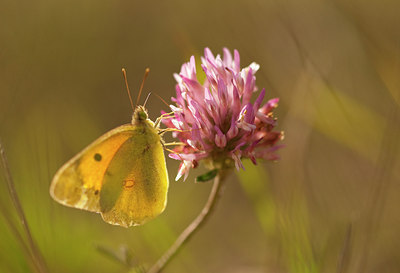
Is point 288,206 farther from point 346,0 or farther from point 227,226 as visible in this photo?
point 346,0

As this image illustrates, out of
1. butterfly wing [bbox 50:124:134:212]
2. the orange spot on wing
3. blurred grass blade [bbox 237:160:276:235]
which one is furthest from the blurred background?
the orange spot on wing

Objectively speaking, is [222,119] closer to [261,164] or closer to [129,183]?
[129,183]

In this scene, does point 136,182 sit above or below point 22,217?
below

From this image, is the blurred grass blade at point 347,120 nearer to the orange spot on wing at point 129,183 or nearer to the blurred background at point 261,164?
the blurred background at point 261,164

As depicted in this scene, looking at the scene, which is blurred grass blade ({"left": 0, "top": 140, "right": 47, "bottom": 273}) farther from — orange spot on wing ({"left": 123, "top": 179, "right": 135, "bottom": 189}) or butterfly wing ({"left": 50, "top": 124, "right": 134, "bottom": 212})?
orange spot on wing ({"left": 123, "top": 179, "right": 135, "bottom": 189})

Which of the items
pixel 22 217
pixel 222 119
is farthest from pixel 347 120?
pixel 22 217

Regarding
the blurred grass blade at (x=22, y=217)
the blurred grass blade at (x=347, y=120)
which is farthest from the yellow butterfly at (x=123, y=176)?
the blurred grass blade at (x=347, y=120)
